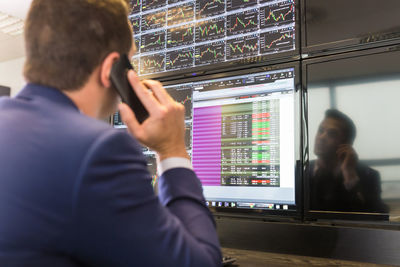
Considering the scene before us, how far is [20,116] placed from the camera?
0.52 metres

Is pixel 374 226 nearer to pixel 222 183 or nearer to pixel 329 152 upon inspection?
pixel 329 152

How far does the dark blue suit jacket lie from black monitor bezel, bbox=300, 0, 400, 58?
0.88m

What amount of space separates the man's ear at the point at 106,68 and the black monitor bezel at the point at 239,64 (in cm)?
77

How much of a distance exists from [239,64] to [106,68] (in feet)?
2.61

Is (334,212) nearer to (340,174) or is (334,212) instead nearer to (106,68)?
(340,174)

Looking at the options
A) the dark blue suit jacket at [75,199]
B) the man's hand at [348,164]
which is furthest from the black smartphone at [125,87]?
the man's hand at [348,164]

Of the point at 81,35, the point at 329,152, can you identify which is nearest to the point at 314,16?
the point at 329,152

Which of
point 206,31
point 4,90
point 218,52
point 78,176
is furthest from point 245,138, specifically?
point 4,90

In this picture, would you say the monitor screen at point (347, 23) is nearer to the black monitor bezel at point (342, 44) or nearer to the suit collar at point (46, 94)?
the black monitor bezel at point (342, 44)

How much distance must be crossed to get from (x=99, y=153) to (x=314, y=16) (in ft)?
3.35

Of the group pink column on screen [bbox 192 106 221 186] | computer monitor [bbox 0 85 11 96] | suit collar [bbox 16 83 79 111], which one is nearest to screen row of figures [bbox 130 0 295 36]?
pink column on screen [bbox 192 106 221 186]

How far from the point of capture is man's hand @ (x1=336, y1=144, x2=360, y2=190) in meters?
1.08

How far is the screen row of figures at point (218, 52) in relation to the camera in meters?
1.28

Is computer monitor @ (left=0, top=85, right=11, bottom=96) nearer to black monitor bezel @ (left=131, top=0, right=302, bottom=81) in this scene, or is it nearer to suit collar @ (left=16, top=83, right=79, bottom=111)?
black monitor bezel @ (left=131, top=0, right=302, bottom=81)
